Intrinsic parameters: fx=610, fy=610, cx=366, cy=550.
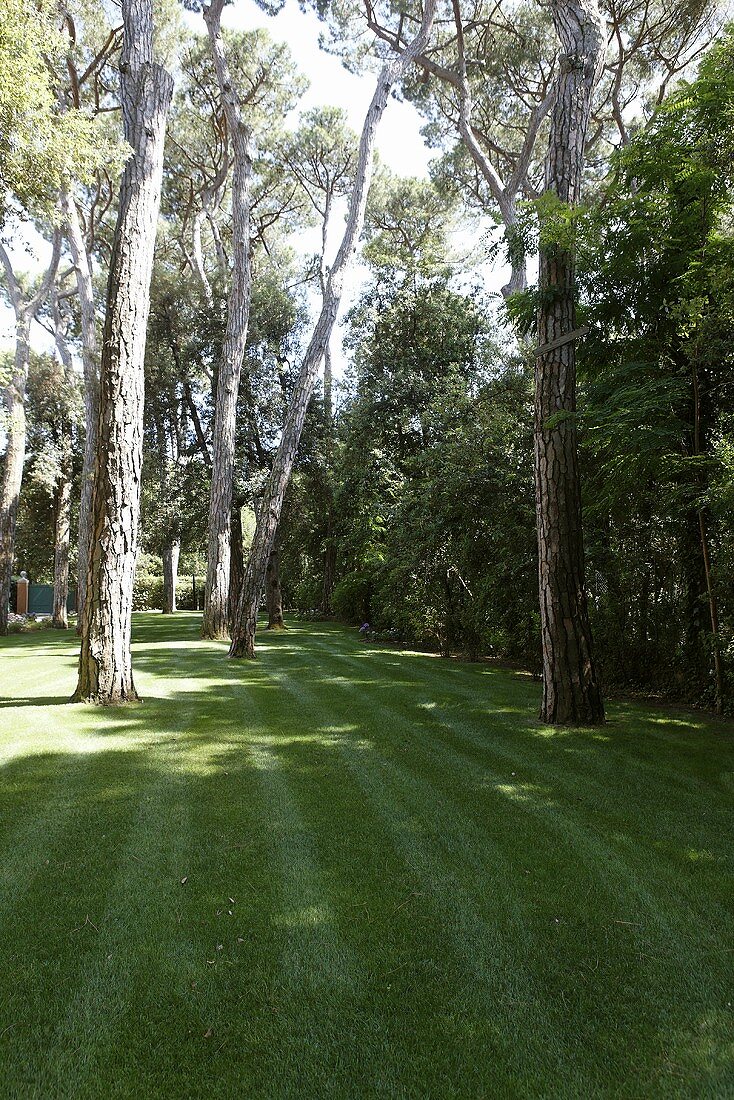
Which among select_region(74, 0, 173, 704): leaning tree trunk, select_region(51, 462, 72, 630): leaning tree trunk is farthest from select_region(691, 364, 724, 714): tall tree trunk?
select_region(51, 462, 72, 630): leaning tree trunk

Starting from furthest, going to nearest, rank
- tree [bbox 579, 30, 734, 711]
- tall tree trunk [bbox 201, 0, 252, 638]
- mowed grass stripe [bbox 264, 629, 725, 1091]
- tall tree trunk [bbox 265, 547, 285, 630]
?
tall tree trunk [bbox 265, 547, 285, 630]
tall tree trunk [bbox 201, 0, 252, 638]
tree [bbox 579, 30, 734, 711]
mowed grass stripe [bbox 264, 629, 725, 1091]

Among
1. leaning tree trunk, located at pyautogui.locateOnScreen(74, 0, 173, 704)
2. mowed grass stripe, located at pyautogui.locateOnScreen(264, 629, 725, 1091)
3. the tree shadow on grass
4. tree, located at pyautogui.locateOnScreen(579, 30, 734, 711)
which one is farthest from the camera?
leaning tree trunk, located at pyautogui.locateOnScreen(74, 0, 173, 704)

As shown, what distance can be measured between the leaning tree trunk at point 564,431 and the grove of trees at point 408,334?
0.03 metres

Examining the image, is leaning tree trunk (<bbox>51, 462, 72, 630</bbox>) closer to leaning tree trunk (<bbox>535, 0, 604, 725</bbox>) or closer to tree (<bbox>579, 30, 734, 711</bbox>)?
leaning tree trunk (<bbox>535, 0, 604, 725</bbox>)

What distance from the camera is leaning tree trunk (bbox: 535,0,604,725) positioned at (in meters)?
5.51

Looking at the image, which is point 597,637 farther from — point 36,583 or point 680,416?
point 36,583

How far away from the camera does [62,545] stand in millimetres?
22375

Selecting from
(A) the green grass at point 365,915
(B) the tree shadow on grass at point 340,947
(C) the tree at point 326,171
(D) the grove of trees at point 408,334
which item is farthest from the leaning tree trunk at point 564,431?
(C) the tree at point 326,171

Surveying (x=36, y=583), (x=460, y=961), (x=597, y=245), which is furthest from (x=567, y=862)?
(x=36, y=583)

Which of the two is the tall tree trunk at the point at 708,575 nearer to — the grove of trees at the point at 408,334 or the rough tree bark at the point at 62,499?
the grove of trees at the point at 408,334

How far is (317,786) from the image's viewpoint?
3930 mm

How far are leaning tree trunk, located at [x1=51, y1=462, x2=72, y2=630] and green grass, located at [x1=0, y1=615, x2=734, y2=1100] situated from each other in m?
16.5

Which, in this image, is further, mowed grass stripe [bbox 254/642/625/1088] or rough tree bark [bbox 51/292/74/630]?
rough tree bark [bbox 51/292/74/630]

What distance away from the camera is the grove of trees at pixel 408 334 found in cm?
554
